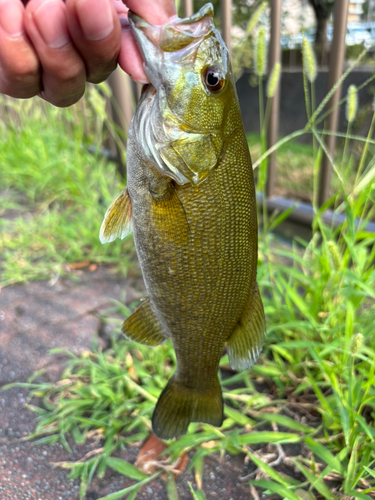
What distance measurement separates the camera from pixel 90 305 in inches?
79.2

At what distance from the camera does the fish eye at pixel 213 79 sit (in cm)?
84

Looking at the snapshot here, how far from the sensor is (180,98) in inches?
33.2

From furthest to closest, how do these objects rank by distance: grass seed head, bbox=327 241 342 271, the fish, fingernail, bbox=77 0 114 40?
grass seed head, bbox=327 241 342 271, the fish, fingernail, bbox=77 0 114 40

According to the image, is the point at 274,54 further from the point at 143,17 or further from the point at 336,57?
the point at 143,17

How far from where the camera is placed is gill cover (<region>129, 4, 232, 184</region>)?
81 cm

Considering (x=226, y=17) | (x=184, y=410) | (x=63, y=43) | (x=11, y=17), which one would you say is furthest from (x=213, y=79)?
(x=226, y=17)

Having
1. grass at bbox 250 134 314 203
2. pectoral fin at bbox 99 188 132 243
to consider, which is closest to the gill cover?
pectoral fin at bbox 99 188 132 243

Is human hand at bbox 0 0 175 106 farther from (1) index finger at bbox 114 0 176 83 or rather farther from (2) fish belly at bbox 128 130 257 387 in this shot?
(2) fish belly at bbox 128 130 257 387

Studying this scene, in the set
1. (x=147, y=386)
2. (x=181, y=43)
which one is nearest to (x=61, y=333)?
(x=147, y=386)

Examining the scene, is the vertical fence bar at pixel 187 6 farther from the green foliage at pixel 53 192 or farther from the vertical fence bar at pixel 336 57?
the vertical fence bar at pixel 336 57

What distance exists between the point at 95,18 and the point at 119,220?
1.42 ft

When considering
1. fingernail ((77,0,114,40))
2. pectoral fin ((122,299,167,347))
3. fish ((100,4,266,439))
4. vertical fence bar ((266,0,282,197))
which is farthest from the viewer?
vertical fence bar ((266,0,282,197))

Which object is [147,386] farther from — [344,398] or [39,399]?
[344,398]

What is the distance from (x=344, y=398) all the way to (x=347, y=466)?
20cm
